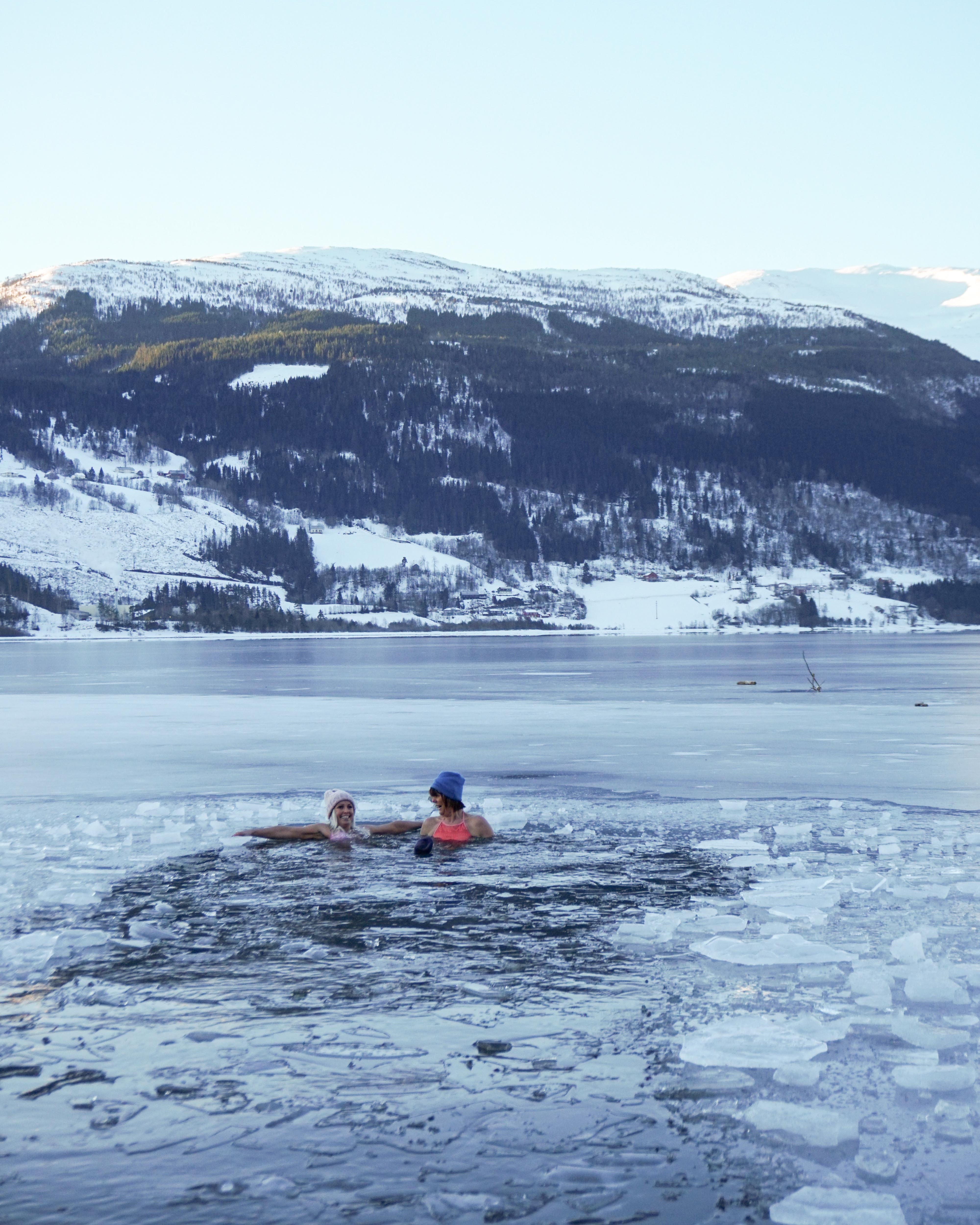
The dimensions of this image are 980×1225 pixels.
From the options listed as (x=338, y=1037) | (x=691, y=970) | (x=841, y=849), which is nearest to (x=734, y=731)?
(x=841, y=849)

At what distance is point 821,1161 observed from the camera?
6.86 meters

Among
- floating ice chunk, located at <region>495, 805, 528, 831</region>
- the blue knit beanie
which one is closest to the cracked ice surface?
the blue knit beanie

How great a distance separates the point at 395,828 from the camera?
1800 cm

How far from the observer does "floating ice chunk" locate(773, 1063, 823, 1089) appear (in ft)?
25.8

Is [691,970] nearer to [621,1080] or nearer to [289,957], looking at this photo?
[621,1080]

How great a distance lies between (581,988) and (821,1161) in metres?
3.20

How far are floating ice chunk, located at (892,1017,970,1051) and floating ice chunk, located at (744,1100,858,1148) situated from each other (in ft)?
4.70

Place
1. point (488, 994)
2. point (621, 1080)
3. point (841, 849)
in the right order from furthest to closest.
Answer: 1. point (841, 849)
2. point (488, 994)
3. point (621, 1080)

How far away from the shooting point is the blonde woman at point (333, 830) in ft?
56.9

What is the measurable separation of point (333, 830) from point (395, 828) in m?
1.02

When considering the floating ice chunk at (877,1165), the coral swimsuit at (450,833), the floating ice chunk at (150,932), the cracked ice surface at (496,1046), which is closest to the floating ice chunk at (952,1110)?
the cracked ice surface at (496,1046)

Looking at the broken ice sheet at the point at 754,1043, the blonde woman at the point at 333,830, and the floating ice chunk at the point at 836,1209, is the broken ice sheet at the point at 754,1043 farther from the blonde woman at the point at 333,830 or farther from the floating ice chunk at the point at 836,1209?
the blonde woman at the point at 333,830

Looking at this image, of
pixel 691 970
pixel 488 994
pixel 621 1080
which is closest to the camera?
pixel 621 1080

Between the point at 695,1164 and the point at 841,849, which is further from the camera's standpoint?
the point at 841,849
